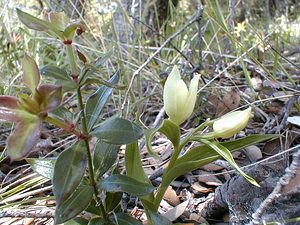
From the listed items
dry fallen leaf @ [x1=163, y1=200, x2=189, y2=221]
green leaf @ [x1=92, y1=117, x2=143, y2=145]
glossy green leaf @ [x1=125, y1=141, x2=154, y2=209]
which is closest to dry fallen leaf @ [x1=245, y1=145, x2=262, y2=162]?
dry fallen leaf @ [x1=163, y1=200, x2=189, y2=221]

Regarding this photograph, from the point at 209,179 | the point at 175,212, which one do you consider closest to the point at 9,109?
the point at 175,212

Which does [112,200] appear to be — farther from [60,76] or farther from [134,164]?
[60,76]

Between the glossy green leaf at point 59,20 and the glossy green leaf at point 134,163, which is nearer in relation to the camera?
the glossy green leaf at point 59,20

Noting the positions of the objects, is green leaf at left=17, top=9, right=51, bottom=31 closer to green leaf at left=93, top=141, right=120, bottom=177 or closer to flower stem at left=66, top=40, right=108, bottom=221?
flower stem at left=66, top=40, right=108, bottom=221

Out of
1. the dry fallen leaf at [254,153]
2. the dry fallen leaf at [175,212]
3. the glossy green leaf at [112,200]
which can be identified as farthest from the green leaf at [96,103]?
the dry fallen leaf at [254,153]

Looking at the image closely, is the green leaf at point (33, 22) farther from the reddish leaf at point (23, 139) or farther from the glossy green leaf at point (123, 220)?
the glossy green leaf at point (123, 220)

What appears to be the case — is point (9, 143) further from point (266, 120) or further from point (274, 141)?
point (266, 120)
